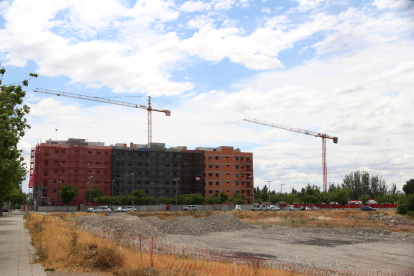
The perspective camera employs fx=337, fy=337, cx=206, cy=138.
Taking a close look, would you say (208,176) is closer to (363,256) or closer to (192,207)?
(192,207)

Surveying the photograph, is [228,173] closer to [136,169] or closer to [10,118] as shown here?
[136,169]

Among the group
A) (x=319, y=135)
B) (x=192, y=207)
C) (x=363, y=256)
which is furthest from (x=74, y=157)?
(x=319, y=135)

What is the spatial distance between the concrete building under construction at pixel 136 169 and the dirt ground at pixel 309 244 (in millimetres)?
60629

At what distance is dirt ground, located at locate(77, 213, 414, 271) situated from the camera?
21047 millimetres

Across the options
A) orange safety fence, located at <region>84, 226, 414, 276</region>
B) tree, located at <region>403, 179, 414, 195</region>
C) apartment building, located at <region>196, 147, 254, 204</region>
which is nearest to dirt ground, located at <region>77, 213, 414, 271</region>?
orange safety fence, located at <region>84, 226, 414, 276</region>

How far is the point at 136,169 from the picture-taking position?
117m

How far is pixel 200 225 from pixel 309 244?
15886mm

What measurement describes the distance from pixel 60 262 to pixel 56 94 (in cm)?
13886

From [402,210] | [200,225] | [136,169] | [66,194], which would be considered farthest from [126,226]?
[136,169]

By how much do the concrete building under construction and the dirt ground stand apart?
6063 cm

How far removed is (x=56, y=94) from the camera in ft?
457

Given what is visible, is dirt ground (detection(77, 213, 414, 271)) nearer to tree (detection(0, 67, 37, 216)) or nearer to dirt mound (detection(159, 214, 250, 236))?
dirt mound (detection(159, 214, 250, 236))

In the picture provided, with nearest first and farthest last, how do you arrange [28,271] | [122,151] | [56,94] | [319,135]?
[28,271], [122,151], [56,94], [319,135]

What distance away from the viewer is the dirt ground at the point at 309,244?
21047mm
